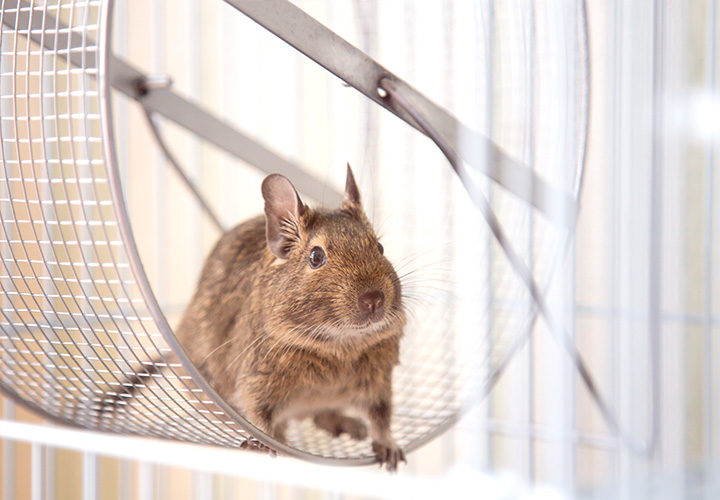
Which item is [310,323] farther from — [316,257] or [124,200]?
[124,200]

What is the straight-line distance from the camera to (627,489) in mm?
716

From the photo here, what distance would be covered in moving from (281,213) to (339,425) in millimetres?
437

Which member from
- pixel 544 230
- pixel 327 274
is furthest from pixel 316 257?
pixel 544 230

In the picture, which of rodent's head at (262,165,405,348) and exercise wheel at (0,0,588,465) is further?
rodent's head at (262,165,405,348)

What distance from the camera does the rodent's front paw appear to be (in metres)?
0.98

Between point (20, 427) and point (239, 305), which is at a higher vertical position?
point (239, 305)

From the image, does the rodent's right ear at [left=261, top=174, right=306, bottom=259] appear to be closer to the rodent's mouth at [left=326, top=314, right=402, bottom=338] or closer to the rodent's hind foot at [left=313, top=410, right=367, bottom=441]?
the rodent's mouth at [left=326, top=314, right=402, bottom=338]

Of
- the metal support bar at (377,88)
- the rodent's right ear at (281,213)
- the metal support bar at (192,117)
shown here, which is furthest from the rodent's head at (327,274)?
the metal support bar at (192,117)

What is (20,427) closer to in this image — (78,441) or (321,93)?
(78,441)

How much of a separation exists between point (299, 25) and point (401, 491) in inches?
19.6

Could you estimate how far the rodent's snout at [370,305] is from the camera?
85 centimetres

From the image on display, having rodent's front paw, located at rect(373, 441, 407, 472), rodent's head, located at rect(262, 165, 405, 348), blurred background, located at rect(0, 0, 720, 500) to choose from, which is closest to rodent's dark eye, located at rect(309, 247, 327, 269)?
rodent's head, located at rect(262, 165, 405, 348)

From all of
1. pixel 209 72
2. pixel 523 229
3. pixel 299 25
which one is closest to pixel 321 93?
pixel 209 72

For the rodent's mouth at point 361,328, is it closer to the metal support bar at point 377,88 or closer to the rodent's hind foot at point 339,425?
the metal support bar at point 377,88
